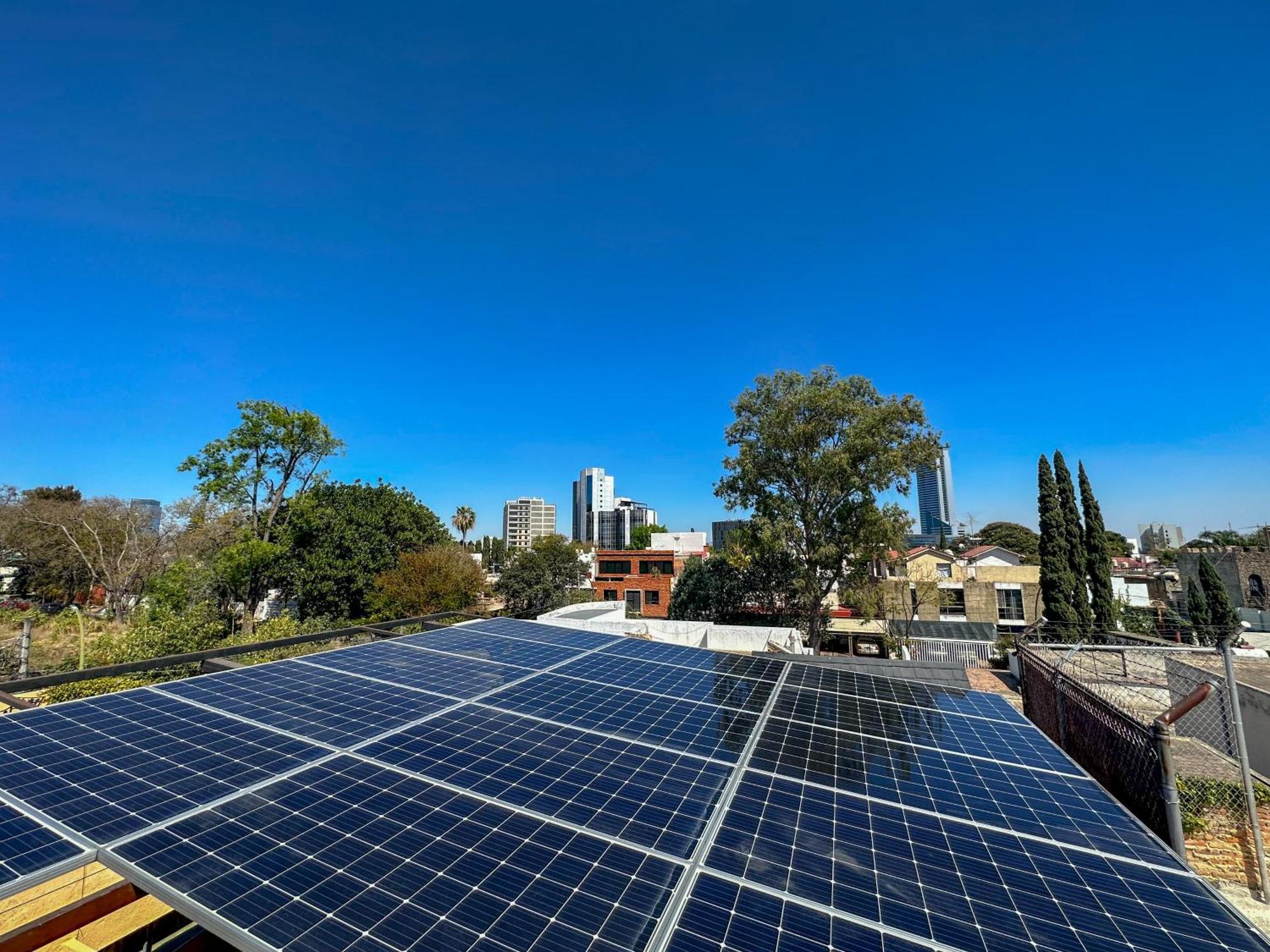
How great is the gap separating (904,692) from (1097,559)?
2962 centimetres

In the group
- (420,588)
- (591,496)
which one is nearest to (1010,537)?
(420,588)

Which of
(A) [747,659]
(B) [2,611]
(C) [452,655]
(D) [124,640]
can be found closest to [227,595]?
(B) [2,611]

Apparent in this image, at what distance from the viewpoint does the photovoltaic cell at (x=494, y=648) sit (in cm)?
974

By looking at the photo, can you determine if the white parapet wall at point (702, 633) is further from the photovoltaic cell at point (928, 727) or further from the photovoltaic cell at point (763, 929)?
the photovoltaic cell at point (763, 929)

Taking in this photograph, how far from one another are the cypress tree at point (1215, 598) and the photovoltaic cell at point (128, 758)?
45.5 metres

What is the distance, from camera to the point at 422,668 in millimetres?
8781

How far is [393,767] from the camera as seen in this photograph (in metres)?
4.85

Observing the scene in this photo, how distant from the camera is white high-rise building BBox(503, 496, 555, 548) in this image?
171000 millimetres

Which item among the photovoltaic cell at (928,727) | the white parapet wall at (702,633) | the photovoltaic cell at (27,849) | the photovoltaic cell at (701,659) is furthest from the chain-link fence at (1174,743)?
the photovoltaic cell at (27,849)

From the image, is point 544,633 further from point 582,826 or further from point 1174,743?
point 1174,743

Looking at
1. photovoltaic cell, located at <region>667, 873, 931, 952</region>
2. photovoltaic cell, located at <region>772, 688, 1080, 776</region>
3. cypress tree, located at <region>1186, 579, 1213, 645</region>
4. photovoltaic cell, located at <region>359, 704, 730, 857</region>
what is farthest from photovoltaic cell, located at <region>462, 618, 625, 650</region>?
cypress tree, located at <region>1186, 579, 1213, 645</region>

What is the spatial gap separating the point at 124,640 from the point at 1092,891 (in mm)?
24554

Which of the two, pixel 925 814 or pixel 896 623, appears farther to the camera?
pixel 896 623

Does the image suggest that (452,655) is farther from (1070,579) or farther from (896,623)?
(1070,579)
